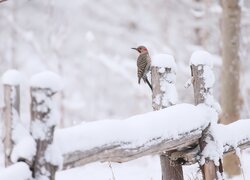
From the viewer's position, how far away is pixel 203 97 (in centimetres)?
381

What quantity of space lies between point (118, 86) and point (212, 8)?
8.51 metres

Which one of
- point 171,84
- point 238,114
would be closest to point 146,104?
point 238,114

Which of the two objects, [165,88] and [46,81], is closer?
[46,81]

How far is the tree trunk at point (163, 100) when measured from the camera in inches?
151

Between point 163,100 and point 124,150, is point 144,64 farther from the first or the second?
point 124,150

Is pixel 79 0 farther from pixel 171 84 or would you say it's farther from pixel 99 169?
pixel 171 84

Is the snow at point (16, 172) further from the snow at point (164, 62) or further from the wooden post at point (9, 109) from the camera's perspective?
the snow at point (164, 62)

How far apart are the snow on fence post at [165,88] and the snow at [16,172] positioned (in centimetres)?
154

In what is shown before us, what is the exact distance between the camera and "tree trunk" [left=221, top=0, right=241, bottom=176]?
6.59 m

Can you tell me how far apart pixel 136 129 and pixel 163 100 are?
0.74 meters

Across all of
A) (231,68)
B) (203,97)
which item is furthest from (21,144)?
(231,68)

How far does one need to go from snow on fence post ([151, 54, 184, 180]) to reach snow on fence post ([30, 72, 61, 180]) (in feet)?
4.57

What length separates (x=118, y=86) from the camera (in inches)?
680

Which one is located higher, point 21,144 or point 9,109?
point 9,109
